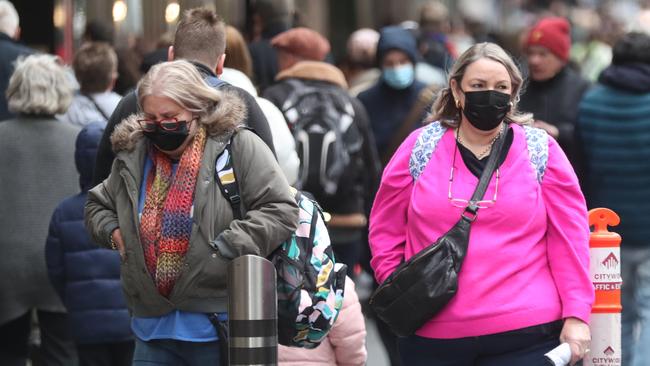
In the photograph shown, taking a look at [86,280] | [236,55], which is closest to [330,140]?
[236,55]

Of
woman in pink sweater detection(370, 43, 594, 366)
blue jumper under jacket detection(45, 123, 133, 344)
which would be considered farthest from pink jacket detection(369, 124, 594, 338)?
blue jumper under jacket detection(45, 123, 133, 344)

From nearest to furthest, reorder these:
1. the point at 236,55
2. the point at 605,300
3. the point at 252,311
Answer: the point at 252,311 < the point at 605,300 < the point at 236,55

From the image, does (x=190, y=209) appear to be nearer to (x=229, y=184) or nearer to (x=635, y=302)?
(x=229, y=184)

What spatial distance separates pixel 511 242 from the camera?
6.06 m

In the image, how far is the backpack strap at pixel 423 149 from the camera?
629 centimetres

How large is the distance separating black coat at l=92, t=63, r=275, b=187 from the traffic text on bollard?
1.42 m

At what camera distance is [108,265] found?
8.02m

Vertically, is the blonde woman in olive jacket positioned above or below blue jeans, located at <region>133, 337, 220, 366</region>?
above

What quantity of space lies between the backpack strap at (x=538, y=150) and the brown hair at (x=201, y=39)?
4.85 feet

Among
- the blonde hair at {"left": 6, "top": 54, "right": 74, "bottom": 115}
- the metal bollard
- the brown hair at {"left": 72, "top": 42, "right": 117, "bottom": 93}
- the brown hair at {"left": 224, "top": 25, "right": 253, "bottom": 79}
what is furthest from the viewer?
the brown hair at {"left": 72, "top": 42, "right": 117, "bottom": 93}

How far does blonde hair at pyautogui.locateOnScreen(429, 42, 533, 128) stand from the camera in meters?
6.25

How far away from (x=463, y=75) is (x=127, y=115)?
1.47 meters

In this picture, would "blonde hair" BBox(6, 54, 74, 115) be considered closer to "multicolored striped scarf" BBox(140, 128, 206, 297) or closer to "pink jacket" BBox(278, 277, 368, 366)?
"pink jacket" BBox(278, 277, 368, 366)

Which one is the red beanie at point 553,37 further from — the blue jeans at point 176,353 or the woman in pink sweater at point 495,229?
the blue jeans at point 176,353
